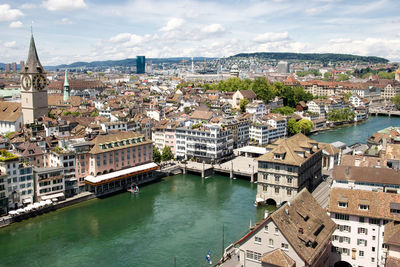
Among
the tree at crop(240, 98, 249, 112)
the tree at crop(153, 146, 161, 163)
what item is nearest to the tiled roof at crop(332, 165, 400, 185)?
the tree at crop(153, 146, 161, 163)

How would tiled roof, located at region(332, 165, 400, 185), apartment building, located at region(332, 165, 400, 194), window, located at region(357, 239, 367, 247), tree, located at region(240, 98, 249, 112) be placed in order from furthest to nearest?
tree, located at region(240, 98, 249, 112) → tiled roof, located at region(332, 165, 400, 185) → apartment building, located at region(332, 165, 400, 194) → window, located at region(357, 239, 367, 247)

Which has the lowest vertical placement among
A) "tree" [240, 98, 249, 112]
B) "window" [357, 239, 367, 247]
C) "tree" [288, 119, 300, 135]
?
"window" [357, 239, 367, 247]

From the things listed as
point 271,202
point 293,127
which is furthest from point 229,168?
point 293,127

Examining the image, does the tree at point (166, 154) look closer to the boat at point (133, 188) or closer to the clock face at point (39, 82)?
the boat at point (133, 188)

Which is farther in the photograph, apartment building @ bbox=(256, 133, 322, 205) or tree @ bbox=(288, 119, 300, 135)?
tree @ bbox=(288, 119, 300, 135)

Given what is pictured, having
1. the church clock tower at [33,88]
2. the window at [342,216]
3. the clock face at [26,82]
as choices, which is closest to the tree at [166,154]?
the church clock tower at [33,88]

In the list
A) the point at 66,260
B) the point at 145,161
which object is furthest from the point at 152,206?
the point at 66,260

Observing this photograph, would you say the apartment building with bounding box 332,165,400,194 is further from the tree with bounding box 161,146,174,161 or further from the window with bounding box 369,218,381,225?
A: the tree with bounding box 161,146,174,161
